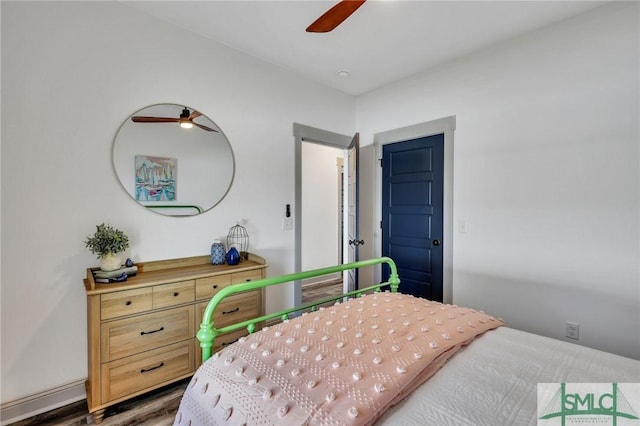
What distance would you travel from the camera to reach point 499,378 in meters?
1.07

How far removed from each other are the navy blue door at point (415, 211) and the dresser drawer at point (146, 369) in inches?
89.7

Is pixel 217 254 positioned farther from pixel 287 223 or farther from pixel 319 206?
pixel 319 206

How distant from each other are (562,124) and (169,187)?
10.3 feet

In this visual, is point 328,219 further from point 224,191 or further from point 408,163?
point 224,191

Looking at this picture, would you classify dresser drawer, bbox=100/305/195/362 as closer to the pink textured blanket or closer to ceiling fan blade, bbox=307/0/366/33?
Answer: the pink textured blanket

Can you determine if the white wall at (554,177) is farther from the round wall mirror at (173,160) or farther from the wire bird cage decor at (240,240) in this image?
the round wall mirror at (173,160)

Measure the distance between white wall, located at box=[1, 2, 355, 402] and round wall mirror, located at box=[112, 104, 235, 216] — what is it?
7 centimetres

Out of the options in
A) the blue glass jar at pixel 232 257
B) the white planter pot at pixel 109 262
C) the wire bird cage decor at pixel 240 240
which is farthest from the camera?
the wire bird cage decor at pixel 240 240

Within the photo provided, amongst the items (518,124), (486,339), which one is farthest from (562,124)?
(486,339)

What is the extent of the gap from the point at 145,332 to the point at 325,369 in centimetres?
143

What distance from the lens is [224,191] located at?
8.76 feet

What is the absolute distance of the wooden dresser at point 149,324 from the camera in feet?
5.72

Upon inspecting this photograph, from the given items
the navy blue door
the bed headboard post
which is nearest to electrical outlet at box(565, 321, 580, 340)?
the navy blue door

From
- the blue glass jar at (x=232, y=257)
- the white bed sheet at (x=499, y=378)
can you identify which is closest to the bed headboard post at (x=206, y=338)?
the white bed sheet at (x=499, y=378)
